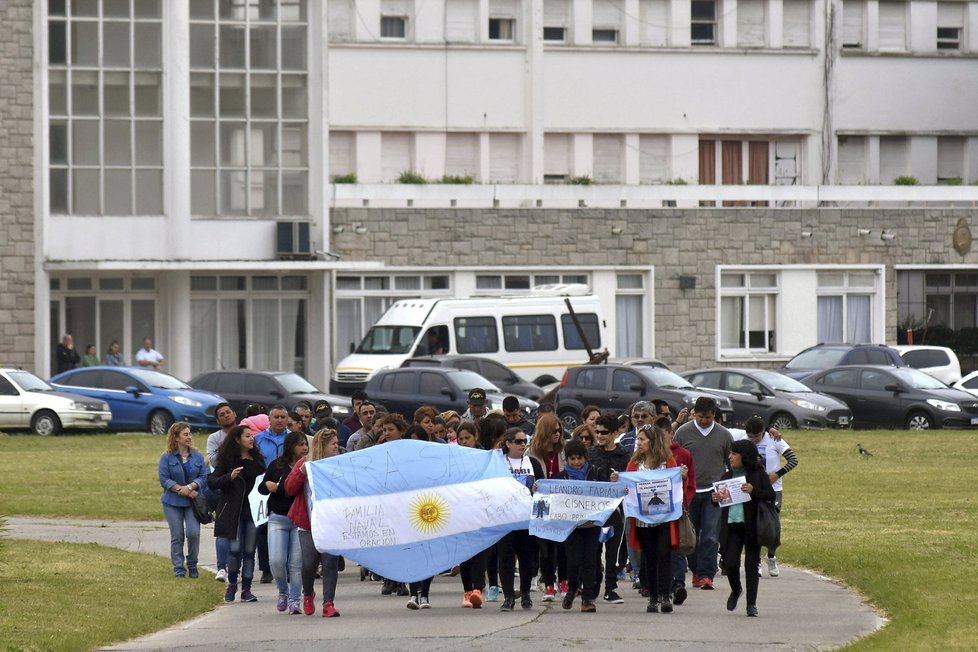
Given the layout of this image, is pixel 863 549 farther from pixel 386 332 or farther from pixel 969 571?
pixel 386 332

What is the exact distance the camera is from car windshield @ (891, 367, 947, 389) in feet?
118

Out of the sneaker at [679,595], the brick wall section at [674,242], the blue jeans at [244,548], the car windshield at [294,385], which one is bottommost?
the sneaker at [679,595]

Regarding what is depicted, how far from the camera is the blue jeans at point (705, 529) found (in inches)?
620

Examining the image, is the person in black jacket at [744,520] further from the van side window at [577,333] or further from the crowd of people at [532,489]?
the van side window at [577,333]

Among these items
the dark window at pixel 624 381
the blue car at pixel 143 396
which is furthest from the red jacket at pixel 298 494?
the dark window at pixel 624 381

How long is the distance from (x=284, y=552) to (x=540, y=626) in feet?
8.27

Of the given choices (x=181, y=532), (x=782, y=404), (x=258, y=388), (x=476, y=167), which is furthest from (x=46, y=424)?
(x=476, y=167)

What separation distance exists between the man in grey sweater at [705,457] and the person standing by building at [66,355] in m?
27.9

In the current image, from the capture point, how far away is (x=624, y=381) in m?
34.9

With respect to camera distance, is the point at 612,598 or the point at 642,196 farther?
the point at 642,196

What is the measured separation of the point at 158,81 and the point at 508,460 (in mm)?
29857

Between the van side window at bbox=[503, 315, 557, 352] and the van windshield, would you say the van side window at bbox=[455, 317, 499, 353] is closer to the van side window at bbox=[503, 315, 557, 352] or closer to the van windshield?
the van side window at bbox=[503, 315, 557, 352]

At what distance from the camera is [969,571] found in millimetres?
16078

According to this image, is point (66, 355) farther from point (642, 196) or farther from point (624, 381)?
point (642, 196)
